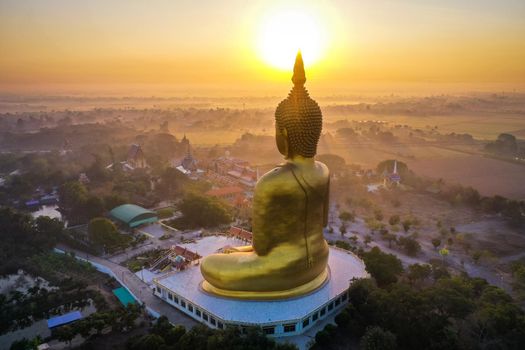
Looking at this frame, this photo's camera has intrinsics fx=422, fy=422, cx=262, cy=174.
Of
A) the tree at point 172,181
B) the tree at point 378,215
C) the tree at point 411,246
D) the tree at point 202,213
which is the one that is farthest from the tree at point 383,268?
the tree at point 172,181

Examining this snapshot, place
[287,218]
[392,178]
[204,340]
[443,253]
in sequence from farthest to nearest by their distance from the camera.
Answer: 1. [392,178]
2. [443,253]
3. [287,218]
4. [204,340]

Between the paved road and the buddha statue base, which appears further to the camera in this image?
the paved road

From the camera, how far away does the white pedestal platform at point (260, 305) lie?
12453mm

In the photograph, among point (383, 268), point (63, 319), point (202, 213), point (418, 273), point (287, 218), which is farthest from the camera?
point (202, 213)

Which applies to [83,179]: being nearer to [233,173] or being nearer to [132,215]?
[132,215]

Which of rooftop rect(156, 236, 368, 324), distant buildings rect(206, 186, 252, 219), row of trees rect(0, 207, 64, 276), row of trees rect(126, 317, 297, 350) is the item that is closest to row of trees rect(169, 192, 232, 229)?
distant buildings rect(206, 186, 252, 219)

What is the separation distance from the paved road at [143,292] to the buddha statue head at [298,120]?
6616 mm

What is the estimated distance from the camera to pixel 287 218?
40.0 ft

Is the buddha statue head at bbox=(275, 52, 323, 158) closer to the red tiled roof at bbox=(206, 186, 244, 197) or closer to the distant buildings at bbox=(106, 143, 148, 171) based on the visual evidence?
the red tiled roof at bbox=(206, 186, 244, 197)

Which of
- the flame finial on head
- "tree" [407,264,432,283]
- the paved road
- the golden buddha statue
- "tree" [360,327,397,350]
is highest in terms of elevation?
the flame finial on head

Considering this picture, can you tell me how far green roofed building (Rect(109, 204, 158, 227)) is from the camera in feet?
76.8

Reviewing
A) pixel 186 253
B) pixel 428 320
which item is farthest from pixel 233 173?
pixel 428 320

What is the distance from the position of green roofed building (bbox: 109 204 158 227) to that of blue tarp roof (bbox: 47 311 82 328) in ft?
29.3

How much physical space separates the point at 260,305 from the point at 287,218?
2.92 metres
